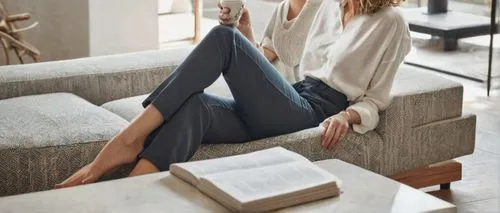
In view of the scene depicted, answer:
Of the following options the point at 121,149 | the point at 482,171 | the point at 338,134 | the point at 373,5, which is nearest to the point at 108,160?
the point at 121,149

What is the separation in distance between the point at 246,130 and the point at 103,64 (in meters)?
0.87

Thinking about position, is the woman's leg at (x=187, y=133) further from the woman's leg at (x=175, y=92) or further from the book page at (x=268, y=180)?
the book page at (x=268, y=180)

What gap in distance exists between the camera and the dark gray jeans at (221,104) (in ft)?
10.2

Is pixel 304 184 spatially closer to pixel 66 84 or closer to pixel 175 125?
pixel 175 125

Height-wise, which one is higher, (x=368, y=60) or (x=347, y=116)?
(x=368, y=60)

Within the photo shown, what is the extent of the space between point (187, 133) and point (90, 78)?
83 cm

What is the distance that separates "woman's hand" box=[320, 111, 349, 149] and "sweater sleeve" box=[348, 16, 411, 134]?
0.19 ft

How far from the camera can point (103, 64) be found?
12.8 feet

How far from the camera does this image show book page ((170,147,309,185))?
2746 millimetres

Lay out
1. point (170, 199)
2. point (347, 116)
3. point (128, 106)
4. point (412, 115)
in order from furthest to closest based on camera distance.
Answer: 1. point (128, 106)
2. point (412, 115)
3. point (347, 116)
4. point (170, 199)

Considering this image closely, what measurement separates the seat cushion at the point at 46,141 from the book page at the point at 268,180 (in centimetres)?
61

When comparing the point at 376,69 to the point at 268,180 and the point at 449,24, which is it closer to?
the point at 268,180

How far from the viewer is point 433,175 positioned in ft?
11.9

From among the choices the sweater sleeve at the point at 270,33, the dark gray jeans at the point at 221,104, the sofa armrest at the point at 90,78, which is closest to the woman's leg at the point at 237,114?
the dark gray jeans at the point at 221,104
